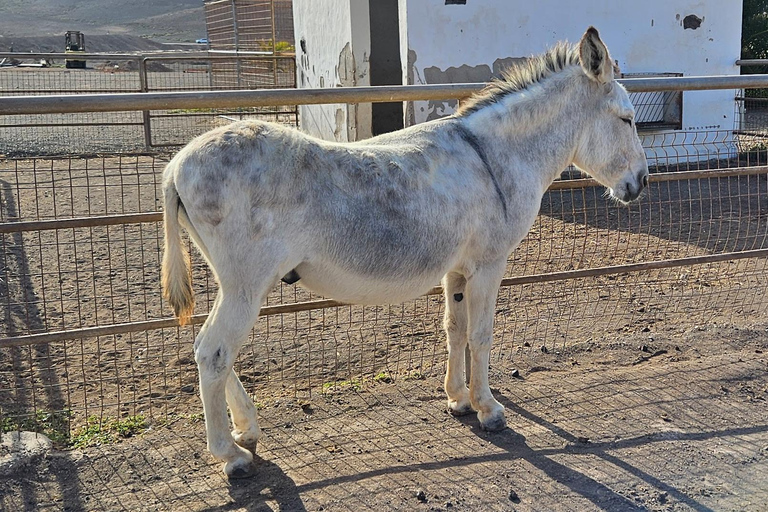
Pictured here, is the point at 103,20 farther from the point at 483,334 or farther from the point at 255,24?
the point at 483,334

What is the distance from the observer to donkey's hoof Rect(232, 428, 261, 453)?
370 centimetres

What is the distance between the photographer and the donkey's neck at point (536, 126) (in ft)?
13.1

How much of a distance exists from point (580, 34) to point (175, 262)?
9.28 m

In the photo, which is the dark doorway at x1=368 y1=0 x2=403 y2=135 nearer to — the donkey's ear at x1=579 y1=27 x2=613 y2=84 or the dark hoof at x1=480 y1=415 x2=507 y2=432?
the donkey's ear at x1=579 y1=27 x2=613 y2=84

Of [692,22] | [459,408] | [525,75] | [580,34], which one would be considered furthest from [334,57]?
[459,408]

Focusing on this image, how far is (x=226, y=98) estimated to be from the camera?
12.4 ft

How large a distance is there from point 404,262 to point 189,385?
181cm

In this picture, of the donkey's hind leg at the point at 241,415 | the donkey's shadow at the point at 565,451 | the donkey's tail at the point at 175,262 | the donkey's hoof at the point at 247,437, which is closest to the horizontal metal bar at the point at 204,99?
the donkey's tail at the point at 175,262

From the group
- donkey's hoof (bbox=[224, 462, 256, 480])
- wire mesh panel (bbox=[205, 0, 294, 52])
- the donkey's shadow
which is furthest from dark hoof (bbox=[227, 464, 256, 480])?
wire mesh panel (bbox=[205, 0, 294, 52])

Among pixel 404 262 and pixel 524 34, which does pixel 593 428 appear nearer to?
pixel 404 262

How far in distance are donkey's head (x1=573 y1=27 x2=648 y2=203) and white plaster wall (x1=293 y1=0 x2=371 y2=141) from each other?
693 cm

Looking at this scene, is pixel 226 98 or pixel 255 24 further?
pixel 255 24

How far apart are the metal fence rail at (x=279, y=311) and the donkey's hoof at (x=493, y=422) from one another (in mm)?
878

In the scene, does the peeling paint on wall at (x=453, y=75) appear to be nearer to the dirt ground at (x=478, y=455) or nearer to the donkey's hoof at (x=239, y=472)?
the dirt ground at (x=478, y=455)
